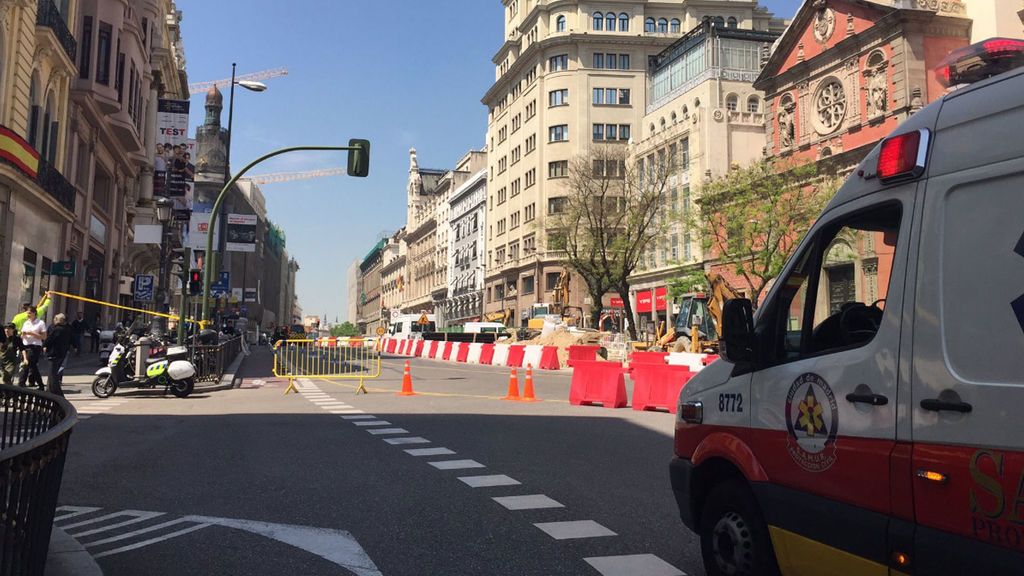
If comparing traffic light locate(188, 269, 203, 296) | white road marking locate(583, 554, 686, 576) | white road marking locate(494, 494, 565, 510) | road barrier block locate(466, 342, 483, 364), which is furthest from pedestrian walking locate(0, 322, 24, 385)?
road barrier block locate(466, 342, 483, 364)

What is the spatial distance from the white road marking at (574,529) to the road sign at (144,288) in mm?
31494

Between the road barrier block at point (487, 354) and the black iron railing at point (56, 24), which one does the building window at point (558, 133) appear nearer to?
the road barrier block at point (487, 354)

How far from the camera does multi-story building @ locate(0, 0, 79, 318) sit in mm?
22141

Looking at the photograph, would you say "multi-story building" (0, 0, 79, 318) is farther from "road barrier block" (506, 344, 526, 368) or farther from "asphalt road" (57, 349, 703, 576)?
"road barrier block" (506, 344, 526, 368)

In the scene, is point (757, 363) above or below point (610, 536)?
above

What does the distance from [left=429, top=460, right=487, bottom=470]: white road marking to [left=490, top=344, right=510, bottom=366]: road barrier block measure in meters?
25.1

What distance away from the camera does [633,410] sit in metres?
14.9

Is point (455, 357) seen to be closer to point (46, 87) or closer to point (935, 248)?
point (46, 87)

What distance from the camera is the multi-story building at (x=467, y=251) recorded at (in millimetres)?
94000

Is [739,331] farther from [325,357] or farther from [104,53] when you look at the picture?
[104,53]

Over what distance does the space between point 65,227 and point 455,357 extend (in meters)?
18.2

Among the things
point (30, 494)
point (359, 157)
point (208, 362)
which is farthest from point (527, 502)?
point (208, 362)

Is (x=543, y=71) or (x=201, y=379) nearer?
(x=201, y=379)

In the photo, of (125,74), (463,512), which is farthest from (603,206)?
(463,512)
